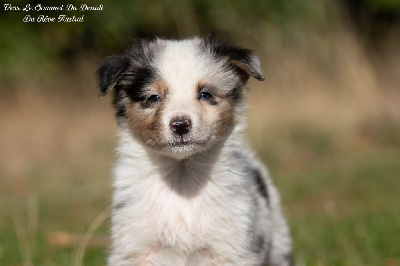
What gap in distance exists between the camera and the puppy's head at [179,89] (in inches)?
217

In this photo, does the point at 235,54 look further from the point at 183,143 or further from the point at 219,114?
the point at 183,143

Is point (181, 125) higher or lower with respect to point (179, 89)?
lower

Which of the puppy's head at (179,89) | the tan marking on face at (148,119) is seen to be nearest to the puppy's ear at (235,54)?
the puppy's head at (179,89)

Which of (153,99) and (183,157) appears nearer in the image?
(183,157)

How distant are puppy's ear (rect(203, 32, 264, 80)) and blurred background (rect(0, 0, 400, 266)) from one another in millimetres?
2025

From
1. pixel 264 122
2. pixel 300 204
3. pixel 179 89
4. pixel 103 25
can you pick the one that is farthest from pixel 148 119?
pixel 103 25

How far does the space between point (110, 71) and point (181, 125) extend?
0.87 meters

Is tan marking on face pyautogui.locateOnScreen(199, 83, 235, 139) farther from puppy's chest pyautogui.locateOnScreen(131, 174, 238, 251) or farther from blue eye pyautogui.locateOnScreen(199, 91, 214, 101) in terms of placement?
puppy's chest pyautogui.locateOnScreen(131, 174, 238, 251)

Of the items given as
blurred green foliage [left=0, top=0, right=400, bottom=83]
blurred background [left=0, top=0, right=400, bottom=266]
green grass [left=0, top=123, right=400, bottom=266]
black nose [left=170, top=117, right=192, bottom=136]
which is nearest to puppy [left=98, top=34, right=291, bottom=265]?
black nose [left=170, top=117, right=192, bottom=136]

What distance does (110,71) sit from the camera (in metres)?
5.92

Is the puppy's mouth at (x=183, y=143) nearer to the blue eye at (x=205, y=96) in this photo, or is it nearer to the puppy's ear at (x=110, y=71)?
the blue eye at (x=205, y=96)

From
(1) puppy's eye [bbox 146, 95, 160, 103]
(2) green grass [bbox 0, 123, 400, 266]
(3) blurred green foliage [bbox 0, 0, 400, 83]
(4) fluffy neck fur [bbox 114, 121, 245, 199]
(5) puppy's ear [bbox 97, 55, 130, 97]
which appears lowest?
(2) green grass [bbox 0, 123, 400, 266]

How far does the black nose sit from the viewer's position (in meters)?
5.37

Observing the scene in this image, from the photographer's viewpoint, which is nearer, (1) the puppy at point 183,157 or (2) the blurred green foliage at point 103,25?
(1) the puppy at point 183,157
